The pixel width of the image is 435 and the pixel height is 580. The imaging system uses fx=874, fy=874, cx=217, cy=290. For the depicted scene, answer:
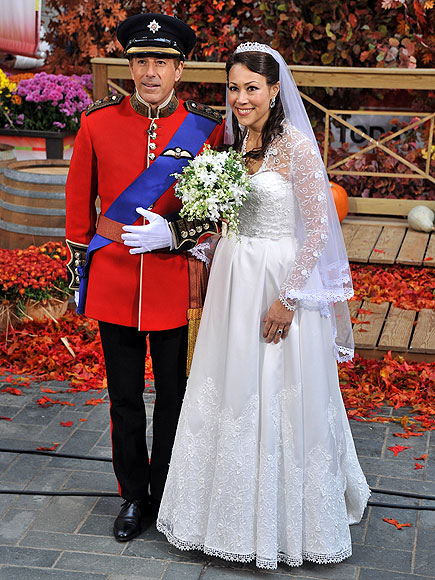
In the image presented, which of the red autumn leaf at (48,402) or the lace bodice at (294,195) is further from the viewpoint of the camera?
the red autumn leaf at (48,402)

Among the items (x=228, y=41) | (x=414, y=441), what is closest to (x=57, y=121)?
(x=228, y=41)

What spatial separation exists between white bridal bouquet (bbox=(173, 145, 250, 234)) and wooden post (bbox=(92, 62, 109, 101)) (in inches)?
Answer: 180

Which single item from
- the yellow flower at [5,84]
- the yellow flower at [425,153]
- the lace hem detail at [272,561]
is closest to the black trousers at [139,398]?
the lace hem detail at [272,561]

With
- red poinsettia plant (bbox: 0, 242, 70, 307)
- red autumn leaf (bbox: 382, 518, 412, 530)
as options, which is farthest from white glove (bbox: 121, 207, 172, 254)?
red poinsettia plant (bbox: 0, 242, 70, 307)

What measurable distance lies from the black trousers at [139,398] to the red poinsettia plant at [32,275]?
222 cm

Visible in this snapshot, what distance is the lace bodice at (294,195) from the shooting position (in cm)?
306

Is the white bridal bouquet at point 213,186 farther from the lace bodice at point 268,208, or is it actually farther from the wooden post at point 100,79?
the wooden post at point 100,79

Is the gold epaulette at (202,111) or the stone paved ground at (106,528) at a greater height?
the gold epaulette at (202,111)

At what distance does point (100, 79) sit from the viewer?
7379 mm

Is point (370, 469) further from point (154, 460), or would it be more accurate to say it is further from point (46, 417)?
point (46, 417)

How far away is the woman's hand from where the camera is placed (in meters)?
3.14

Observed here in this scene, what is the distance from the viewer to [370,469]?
4.06 meters

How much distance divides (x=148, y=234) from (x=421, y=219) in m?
4.36

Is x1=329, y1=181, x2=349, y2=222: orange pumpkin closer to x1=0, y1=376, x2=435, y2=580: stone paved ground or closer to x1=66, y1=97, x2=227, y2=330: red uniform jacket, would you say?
x1=0, y1=376, x2=435, y2=580: stone paved ground
